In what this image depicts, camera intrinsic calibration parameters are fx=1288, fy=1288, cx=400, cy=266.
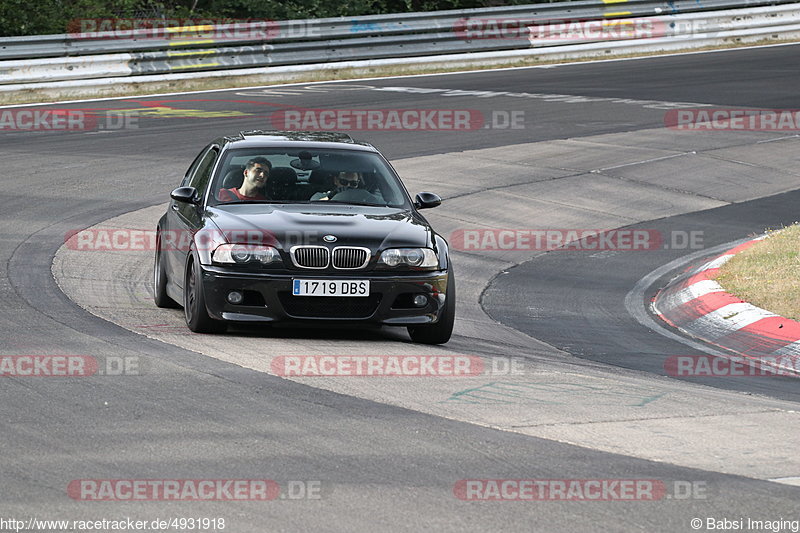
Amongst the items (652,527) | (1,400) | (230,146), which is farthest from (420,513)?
(230,146)

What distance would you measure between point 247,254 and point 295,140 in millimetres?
1759

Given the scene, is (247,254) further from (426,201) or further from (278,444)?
(278,444)

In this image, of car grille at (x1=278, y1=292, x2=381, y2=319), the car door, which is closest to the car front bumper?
car grille at (x1=278, y1=292, x2=381, y2=319)

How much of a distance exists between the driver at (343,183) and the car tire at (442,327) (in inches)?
48.2

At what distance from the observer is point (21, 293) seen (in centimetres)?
1015

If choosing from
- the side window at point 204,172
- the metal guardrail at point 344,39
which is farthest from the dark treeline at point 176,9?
the side window at point 204,172

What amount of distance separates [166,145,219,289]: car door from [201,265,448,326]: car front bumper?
0.70 metres

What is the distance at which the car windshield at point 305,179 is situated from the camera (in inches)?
384

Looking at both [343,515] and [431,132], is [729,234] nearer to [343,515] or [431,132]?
[431,132]

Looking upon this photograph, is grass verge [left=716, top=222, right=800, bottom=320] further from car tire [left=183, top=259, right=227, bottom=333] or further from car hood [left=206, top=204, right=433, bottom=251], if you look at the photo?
car tire [left=183, top=259, right=227, bottom=333]

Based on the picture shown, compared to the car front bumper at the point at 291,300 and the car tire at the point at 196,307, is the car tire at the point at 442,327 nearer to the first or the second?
the car front bumper at the point at 291,300

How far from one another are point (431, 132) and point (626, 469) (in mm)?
15176

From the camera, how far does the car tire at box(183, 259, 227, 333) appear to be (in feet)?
28.9

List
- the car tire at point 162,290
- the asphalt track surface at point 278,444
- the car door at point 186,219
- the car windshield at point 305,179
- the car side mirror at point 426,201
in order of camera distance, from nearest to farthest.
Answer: the asphalt track surface at point 278,444 → the car door at point 186,219 → the car windshield at point 305,179 → the car side mirror at point 426,201 → the car tire at point 162,290
